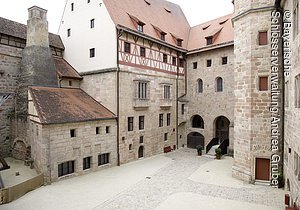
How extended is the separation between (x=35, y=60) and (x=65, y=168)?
901 cm

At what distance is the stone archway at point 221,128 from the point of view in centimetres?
2307

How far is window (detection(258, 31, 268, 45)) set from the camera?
13.4 metres

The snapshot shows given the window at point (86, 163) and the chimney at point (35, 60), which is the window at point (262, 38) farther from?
the chimney at point (35, 60)

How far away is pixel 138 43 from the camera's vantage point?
19703 millimetres

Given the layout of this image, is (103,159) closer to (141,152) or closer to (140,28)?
(141,152)

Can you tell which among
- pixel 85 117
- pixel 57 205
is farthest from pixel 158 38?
pixel 57 205

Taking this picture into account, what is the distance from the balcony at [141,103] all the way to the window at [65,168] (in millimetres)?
6883

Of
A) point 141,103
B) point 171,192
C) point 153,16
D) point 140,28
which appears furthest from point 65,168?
point 153,16

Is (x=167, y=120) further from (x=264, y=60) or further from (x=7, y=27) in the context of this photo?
(x=7, y=27)

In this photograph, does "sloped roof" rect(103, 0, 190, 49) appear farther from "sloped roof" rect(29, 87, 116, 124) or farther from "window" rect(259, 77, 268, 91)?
"window" rect(259, 77, 268, 91)

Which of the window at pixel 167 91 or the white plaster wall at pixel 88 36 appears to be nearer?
the white plaster wall at pixel 88 36

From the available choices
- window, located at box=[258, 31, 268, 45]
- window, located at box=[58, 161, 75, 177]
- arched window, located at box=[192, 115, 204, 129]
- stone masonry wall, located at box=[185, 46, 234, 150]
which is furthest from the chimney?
window, located at box=[258, 31, 268, 45]

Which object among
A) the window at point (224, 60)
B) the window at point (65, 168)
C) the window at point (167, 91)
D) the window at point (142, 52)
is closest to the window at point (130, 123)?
the window at point (167, 91)

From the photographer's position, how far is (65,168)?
15023 millimetres
